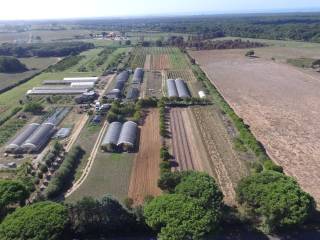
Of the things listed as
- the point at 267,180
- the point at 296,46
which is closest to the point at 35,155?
the point at 267,180

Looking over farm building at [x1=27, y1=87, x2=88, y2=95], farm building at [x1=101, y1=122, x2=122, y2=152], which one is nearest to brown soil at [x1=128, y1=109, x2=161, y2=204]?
farm building at [x1=101, y1=122, x2=122, y2=152]

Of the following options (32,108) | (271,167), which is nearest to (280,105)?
(271,167)

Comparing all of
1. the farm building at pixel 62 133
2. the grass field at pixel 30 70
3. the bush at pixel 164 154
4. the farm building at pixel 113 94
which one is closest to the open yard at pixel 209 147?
the bush at pixel 164 154

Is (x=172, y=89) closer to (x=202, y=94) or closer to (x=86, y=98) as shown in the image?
(x=202, y=94)

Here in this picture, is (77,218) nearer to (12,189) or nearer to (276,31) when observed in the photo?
(12,189)

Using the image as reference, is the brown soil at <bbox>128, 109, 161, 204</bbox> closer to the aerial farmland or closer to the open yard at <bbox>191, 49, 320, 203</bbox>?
the aerial farmland

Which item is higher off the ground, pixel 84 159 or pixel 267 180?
pixel 267 180
